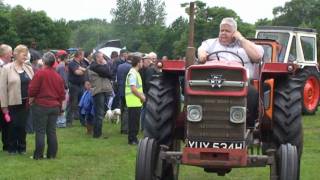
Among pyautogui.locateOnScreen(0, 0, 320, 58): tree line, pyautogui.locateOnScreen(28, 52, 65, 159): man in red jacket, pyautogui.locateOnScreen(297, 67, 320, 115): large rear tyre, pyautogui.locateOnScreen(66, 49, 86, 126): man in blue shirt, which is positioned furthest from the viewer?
pyautogui.locateOnScreen(0, 0, 320, 58): tree line

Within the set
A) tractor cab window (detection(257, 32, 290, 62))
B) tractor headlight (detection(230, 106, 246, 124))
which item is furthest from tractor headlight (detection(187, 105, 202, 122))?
tractor cab window (detection(257, 32, 290, 62))

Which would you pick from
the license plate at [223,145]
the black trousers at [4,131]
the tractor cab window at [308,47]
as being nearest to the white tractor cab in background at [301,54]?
the tractor cab window at [308,47]

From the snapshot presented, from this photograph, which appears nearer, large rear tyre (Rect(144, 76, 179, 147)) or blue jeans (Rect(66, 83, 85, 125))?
large rear tyre (Rect(144, 76, 179, 147))

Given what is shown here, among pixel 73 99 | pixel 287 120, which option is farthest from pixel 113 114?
pixel 287 120

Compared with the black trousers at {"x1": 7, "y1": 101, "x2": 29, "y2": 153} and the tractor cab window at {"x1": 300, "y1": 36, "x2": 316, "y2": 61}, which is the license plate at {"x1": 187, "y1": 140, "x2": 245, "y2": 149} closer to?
the black trousers at {"x1": 7, "y1": 101, "x2": 29, "y2": 153}

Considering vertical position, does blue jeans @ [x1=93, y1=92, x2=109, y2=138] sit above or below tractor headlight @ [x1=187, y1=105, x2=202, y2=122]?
below

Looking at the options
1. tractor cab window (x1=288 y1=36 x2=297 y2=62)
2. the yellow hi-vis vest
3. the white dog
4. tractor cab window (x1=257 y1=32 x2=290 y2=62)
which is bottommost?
the white dog

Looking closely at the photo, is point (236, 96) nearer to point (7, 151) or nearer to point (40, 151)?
point (40, 151)

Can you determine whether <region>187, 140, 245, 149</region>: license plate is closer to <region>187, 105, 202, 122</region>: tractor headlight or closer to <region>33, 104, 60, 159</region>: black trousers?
<region>187, 105, 202, 122</region>: tractor headlight

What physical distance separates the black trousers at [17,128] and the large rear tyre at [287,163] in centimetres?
545

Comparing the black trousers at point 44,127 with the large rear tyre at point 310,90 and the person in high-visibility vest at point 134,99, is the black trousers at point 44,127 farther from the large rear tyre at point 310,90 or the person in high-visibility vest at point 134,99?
the large rear tyre at point 310,90

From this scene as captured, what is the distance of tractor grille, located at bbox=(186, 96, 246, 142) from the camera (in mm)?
6570

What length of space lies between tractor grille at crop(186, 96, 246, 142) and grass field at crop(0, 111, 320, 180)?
8.56 ft

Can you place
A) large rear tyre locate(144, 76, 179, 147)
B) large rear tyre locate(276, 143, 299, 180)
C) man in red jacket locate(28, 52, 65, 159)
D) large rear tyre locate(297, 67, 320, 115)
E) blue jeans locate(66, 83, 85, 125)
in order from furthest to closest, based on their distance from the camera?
1. large rear tyre locate(297, 67, 320, 115)
2. blue jeans locate(66, 83, 85, 125)
3. man in red jacket locate(28, 52, 65, 159)
4. large rear tyre locate(144, 76, 179, 147)
5. large rear tyre locate(276, 143, 299, 180)
